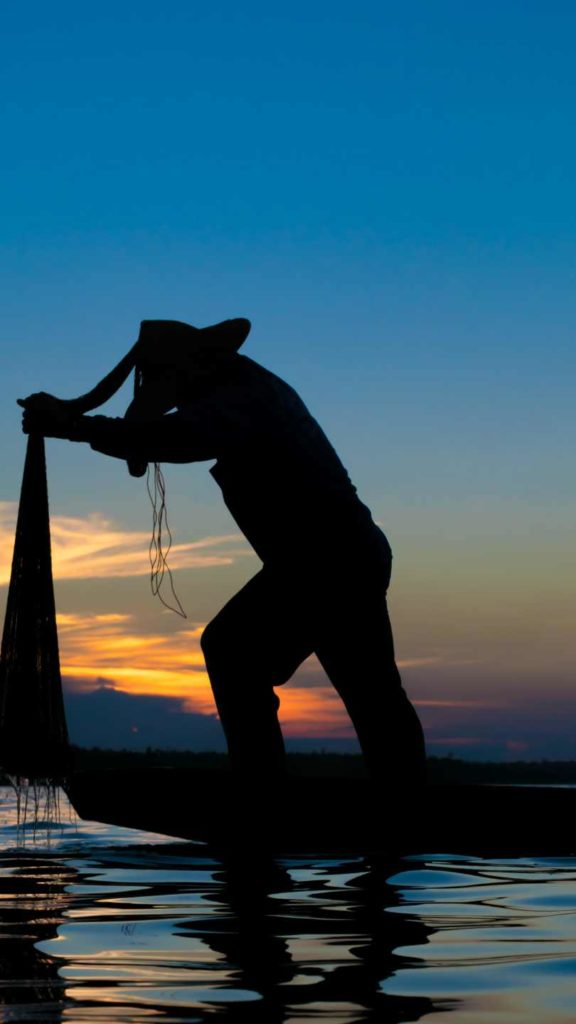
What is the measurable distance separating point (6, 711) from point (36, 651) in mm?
345

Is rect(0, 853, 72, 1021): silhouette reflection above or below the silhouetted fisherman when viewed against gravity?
below

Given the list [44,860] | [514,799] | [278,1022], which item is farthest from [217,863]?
[278,1022]

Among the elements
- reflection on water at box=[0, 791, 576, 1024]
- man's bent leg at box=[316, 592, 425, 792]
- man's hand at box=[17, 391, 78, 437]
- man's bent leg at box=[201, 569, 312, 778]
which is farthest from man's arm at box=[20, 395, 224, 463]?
reflection on water at box=[0, 791, 576, 1024]

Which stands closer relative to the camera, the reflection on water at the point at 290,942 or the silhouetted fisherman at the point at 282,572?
the reflection on water at the point at 290,942

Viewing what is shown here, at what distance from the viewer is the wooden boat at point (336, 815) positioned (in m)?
5.84

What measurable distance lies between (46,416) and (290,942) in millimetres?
3209

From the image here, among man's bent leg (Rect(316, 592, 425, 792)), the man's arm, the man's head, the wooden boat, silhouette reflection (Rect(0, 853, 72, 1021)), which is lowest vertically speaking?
silhouette reflection (Rect(0, 853, 72, 1021))

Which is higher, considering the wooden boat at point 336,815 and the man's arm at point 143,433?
the man's arm at point 143,433

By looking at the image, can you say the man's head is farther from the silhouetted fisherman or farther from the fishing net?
the fishing net

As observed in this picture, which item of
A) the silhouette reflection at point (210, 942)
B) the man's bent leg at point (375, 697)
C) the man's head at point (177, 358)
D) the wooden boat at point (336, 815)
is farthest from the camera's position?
the man's head at point (177, 358)

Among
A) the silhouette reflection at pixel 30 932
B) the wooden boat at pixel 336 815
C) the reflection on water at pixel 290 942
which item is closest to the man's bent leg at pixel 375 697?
the wooden boat at pixel 336 815

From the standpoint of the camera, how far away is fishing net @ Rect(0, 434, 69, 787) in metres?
6.62

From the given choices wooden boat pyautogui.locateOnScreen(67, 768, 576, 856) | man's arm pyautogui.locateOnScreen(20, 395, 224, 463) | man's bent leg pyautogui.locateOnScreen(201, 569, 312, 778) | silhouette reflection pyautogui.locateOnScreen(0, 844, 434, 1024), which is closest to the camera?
silhouette reflection pyautogui.locateOnScreen(0, 844, 434, 1024)

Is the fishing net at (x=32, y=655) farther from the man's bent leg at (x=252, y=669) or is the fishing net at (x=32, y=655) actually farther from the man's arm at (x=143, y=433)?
the man's bent leg at (x=252, y=669)
